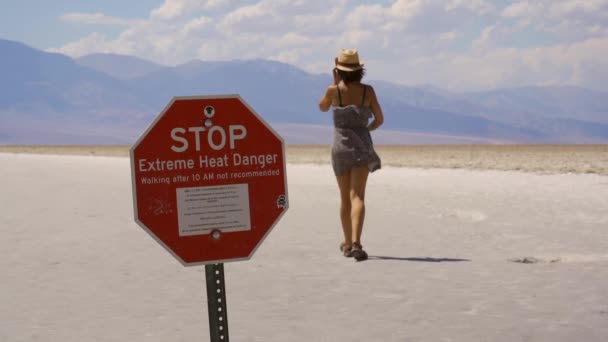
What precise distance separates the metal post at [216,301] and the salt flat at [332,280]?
130cm

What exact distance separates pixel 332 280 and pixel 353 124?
4.90 feet

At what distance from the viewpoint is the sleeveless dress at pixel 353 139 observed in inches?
273

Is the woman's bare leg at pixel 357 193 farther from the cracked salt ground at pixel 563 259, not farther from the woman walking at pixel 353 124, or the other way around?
the cracked salt ground at pixel 563 259

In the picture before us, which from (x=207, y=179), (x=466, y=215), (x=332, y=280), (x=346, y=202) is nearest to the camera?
(x=207, y=179)

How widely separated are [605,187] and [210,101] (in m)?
14.5

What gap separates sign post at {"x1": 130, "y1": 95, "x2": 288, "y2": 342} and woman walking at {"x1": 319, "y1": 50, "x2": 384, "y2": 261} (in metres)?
3.74

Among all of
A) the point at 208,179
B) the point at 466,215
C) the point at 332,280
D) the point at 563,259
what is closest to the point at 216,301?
the point at 208,179

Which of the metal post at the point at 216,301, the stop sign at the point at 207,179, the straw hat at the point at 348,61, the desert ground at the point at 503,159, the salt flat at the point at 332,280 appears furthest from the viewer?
the desert ground at the point at 503,159

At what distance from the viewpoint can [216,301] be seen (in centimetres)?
324

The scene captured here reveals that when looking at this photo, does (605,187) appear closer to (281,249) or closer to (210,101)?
(281,249)

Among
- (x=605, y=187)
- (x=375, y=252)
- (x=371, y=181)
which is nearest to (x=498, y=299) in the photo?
(x=375, y=252)

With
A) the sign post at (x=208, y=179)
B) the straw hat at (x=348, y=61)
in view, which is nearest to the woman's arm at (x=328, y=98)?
the straw hat at (x=348, y=61)

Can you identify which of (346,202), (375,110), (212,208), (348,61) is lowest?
(346,202)

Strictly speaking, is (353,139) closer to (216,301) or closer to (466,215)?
(216,301)
